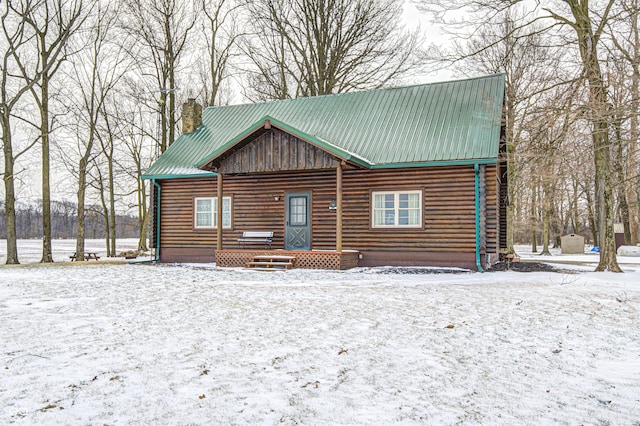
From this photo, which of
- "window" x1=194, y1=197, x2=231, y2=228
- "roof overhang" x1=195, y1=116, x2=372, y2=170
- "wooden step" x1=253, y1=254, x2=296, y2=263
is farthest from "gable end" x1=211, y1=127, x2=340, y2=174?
"wooden step" x1=253, y1=254, x2=296, y2=263

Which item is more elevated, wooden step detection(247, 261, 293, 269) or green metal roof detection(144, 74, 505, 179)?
green metal roof detection(144, 74, 505, 179)

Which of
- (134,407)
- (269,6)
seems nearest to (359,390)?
(134,407)

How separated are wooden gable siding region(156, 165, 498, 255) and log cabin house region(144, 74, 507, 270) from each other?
0.03m

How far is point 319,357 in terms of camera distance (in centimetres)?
533

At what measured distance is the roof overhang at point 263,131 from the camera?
14397 mm

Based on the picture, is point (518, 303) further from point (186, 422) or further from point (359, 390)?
point (186, 422)

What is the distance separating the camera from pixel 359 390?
4359 millimetres

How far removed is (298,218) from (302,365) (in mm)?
12312

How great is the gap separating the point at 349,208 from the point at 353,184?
795 millimetres

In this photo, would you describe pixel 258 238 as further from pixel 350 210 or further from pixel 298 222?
pixel 350 210

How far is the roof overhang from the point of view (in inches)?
567

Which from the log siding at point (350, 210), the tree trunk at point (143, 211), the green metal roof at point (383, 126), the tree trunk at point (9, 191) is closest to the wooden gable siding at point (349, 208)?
the log siding at point (350, 210)

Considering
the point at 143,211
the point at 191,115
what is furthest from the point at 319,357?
the point at 143,211

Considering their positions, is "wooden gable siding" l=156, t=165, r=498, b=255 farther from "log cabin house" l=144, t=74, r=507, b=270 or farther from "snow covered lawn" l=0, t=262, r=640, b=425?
"snow covered lawn" l=0, t=262, r=640, b=425
